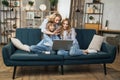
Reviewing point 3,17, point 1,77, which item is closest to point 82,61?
point 1,77

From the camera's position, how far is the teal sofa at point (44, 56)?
11.6 feet

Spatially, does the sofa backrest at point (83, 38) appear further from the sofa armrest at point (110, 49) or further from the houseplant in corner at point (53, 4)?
the houseplant in corner at point (53, 4)

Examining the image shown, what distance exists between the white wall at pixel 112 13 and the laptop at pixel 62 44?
3.49m

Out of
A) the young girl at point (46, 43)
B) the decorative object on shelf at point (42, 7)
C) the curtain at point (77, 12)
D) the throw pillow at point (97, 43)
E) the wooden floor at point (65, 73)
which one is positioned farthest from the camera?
the decorative object on shelf at point (42, 7)

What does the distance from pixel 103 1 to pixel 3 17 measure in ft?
11.6

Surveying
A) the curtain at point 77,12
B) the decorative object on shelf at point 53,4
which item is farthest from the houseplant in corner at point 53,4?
the curtain at point 77,12

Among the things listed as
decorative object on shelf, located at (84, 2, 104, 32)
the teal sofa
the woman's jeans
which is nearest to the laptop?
the woman's jeans

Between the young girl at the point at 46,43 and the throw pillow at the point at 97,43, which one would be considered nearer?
the young girl at the point at 46,43

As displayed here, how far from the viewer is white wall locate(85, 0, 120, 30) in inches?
269

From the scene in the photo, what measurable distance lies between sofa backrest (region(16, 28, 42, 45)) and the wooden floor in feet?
1.89

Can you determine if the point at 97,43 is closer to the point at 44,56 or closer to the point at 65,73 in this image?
the point at 65,73

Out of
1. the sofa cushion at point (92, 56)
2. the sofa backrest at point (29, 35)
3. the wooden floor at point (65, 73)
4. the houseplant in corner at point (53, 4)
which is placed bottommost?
the wooden floor at point (65, 73)

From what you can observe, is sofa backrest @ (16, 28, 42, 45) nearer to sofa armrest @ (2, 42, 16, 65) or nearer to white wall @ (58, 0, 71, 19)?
sofa armrest @ (2, 42, 16, 65)

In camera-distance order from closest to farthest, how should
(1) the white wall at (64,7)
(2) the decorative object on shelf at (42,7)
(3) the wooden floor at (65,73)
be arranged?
(3) the wooden floor at (65,73) → (2) the decorative object on shelf at (42,7) → (1) the white wall at (64,7)
